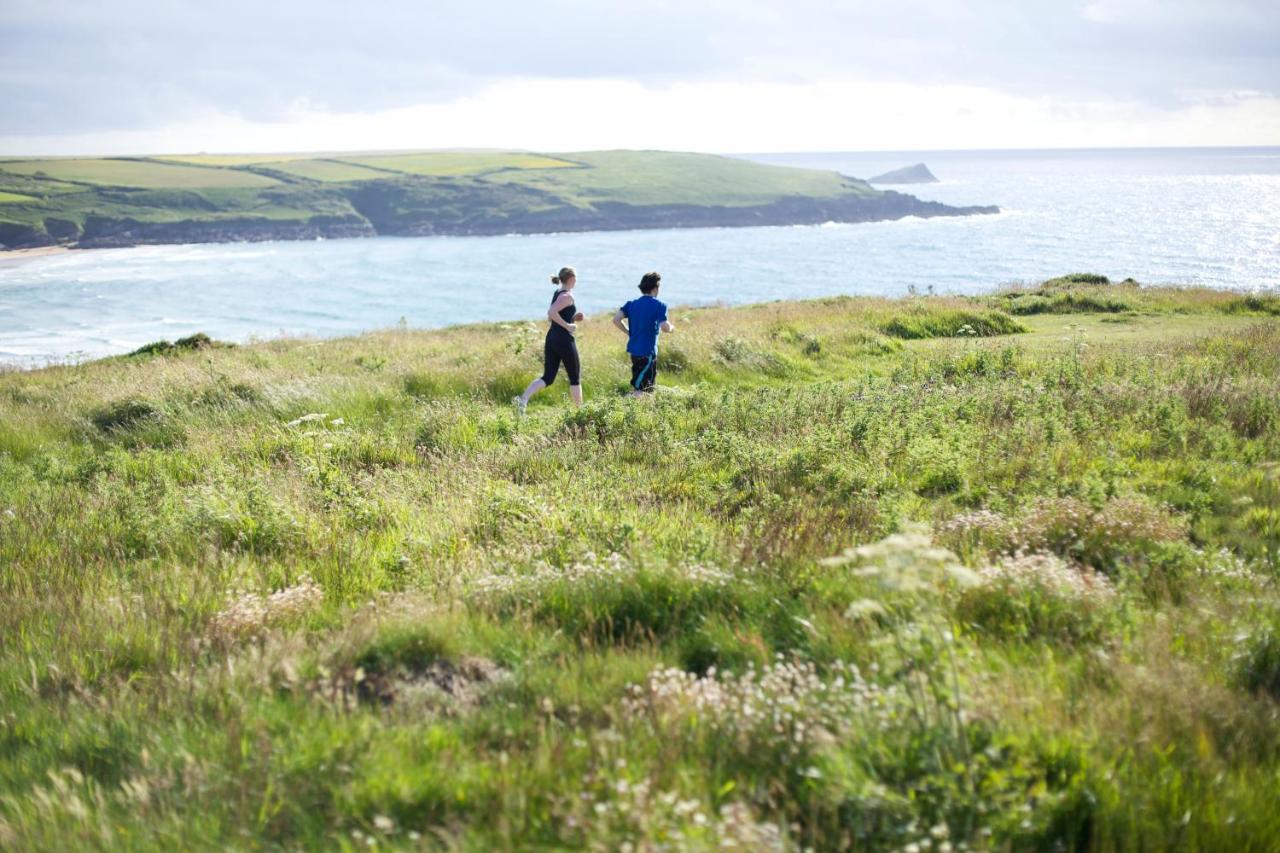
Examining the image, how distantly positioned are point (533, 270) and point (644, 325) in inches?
4684

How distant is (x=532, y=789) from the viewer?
10.6ft

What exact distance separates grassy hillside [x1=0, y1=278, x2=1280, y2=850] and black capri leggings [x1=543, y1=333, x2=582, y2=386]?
344 cm

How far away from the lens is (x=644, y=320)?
44.6 ft

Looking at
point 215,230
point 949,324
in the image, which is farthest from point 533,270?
point 949,324

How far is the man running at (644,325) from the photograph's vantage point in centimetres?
1345

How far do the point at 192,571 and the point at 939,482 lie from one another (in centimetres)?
629

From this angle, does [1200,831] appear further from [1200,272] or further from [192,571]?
[1200,272]

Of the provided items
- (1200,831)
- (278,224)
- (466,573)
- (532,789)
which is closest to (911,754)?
(1200,831)

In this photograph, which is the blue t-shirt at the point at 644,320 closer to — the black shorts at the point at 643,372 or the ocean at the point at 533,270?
the black shorts at the point at 643,372

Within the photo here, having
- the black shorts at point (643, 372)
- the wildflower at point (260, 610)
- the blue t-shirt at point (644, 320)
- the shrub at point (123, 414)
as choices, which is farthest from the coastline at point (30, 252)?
the wildflower at point (260, 610)

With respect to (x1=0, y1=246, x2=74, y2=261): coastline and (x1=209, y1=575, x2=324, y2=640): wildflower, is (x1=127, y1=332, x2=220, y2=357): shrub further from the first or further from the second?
(x1=0, y1=246, x2=74, y2=261): coastline

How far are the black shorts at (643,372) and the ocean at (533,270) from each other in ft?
155

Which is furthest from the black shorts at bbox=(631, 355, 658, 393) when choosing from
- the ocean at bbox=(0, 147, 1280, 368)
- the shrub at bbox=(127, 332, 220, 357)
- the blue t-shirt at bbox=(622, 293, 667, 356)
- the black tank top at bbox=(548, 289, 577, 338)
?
the ocean at bbox=(0, 147, 1280, 368)

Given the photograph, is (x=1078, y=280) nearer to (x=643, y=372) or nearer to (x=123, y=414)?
(x=643, y=372)
